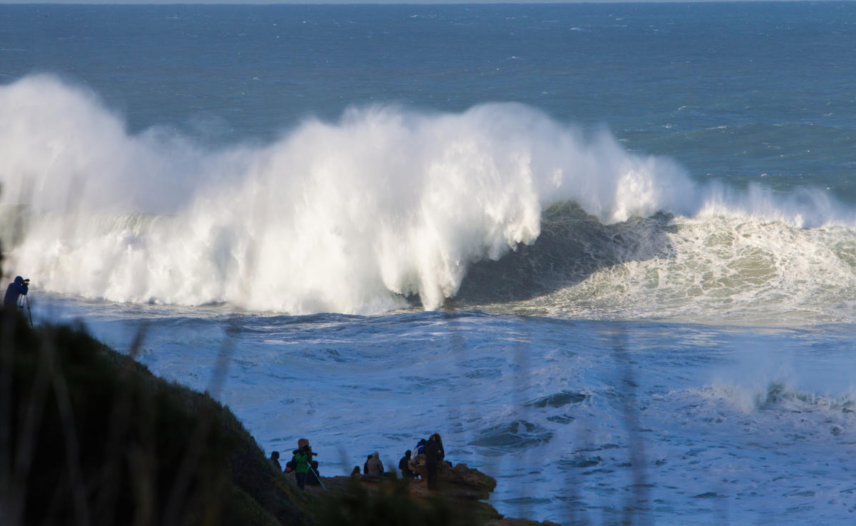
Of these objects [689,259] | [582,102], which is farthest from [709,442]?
[582,102]

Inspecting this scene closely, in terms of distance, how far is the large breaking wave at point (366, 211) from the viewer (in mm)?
22250

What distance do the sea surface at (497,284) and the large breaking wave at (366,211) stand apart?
85mm

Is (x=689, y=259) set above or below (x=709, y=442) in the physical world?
Result: above

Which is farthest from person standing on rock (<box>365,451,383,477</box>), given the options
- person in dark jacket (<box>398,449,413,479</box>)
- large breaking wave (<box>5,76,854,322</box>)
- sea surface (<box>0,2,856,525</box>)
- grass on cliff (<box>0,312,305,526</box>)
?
large breaking wave (<box>5,76,854,322</box>)

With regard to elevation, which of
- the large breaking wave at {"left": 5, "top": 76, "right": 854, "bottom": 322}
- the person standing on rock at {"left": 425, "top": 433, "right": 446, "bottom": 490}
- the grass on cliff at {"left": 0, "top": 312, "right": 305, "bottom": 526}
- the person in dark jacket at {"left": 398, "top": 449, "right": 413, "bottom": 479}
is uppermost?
the large breaking wave at {"left": 5, "top": 76, "right": 854, "bottom": 322}

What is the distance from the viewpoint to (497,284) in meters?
22.5

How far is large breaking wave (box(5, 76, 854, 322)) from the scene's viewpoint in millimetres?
22250

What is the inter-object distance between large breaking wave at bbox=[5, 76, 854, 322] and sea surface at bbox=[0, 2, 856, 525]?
85mm

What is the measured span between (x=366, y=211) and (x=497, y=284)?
4.07 meters

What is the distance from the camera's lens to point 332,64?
80625mm

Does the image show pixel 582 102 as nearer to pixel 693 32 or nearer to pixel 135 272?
pixel 135 272

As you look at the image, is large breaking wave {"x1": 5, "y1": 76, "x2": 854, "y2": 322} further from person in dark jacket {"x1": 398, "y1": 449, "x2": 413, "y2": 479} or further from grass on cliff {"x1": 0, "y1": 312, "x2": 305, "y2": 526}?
grass on cliff {"x1": 0, "y1": 312, "x2": 305, "y2": 526}

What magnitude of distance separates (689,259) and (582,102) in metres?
34.1

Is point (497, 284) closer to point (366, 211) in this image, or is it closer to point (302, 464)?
point (366, 211)
